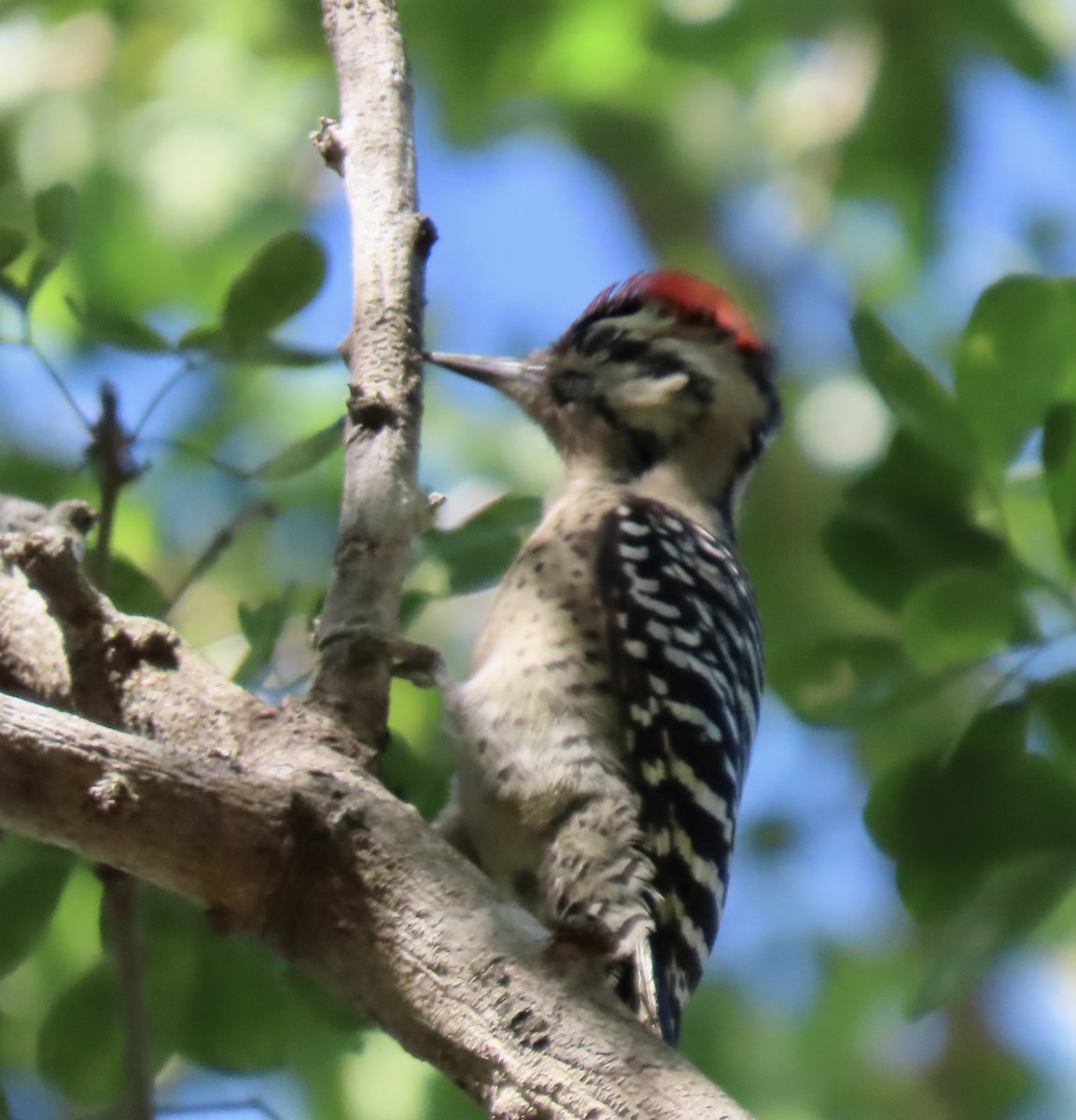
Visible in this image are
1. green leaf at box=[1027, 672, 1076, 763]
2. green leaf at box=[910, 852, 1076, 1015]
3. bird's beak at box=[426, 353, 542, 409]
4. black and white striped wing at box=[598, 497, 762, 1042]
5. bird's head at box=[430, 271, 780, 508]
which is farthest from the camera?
bird's head at box=[430, 271, 780, 508]

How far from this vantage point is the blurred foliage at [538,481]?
8.70 feet

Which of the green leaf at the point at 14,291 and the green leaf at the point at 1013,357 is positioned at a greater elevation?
the green leaf at the point at 1013,357

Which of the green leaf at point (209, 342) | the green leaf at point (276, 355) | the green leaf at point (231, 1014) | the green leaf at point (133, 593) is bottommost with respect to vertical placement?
the green leaf at point (231, 1014)

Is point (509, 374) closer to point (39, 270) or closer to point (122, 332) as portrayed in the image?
point (122, 332)

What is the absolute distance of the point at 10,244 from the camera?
8.74 ft

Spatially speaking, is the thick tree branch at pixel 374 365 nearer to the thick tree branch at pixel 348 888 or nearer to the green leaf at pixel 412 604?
the thick tree branch at pixel 348 888

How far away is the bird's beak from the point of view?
390cm

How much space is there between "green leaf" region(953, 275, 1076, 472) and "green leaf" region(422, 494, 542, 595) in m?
0.80

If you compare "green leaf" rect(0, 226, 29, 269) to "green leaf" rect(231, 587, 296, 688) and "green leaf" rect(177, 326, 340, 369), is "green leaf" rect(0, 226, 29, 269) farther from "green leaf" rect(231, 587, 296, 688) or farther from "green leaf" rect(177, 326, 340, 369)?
"green leaf" rect(231, 587, 296, 688)

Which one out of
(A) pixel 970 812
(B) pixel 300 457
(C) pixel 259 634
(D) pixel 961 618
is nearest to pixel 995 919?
(A) pixel 970 812

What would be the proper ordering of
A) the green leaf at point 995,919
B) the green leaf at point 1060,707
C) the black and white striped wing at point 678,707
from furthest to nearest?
the black and white striped wing at point 678,707 < the green leaf at point 1060,707 < the green leaf at point 995,919

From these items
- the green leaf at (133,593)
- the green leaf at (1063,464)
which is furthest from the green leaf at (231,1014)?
the green leaf at (1063,464)

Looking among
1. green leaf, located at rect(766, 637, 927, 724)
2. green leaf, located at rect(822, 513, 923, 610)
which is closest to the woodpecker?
green leaf, located at rect(766, 637, 927, 724)

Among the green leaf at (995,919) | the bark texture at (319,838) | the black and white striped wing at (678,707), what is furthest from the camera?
the black and white striped wing at (678,707)
